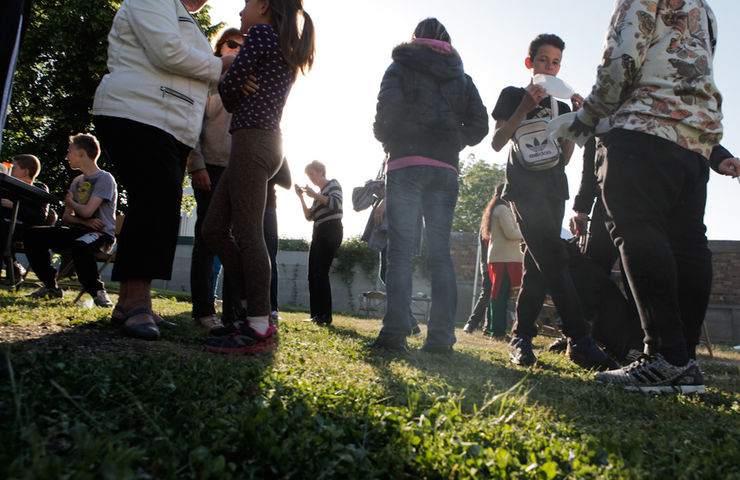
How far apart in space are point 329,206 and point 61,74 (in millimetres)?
15594

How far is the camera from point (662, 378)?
101 inches

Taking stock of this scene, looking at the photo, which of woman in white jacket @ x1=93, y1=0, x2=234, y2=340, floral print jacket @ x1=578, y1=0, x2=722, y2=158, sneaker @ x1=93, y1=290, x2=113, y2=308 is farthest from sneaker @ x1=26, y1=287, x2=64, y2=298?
floral print jacket @ x1=578, y1=0, x2=722, y2=158

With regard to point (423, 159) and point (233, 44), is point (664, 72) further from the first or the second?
point (233, 44)

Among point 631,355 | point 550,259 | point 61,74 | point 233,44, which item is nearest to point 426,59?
point 233,44

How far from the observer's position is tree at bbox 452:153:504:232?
4450 cm

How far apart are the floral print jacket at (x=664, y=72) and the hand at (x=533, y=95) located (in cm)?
64

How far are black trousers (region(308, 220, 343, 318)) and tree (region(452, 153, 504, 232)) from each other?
38.9 meters

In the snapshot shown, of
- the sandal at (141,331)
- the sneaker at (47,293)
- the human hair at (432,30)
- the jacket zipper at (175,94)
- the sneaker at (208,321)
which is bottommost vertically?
the sneaker at (47,293)

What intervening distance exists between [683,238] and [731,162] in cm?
61

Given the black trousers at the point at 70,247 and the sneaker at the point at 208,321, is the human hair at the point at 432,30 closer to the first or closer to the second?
the sneaker at the point at 208,321

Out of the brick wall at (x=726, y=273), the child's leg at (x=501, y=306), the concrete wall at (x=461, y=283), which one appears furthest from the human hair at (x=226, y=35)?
the brick wall at (x=726, y=273)

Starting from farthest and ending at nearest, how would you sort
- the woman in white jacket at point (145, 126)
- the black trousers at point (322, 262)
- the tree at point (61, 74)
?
the tree at point (61, 74) → the black trousers at point (322, 262) → the woman in white jacket at point (145, 126)

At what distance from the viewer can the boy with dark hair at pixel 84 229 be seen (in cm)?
493

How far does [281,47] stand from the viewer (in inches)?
110
